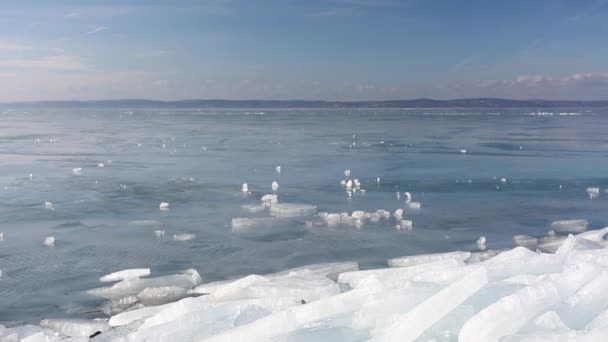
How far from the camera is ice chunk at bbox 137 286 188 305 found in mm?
5491

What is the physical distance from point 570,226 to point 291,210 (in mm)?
4103

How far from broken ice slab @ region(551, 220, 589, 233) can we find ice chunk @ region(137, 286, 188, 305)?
17.4 feet

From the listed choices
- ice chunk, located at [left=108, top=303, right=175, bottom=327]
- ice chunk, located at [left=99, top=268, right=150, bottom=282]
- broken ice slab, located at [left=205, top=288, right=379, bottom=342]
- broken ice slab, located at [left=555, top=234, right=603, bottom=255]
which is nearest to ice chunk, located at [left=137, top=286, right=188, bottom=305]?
ice chunk, located at [left=99, top=268, right=150, bottom=282]

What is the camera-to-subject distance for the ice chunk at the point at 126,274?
20.1 feet

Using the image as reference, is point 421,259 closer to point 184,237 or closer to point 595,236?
point 595,236

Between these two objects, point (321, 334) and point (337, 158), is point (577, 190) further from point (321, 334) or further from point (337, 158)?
point (321, 334)

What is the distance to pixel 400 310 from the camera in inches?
154

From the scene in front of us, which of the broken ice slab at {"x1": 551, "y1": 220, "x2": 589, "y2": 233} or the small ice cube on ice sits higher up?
the small ice cube on ice

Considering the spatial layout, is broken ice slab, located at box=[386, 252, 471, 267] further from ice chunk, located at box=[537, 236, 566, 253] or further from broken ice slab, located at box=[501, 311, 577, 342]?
broken ice slab, located at box=[501, 311, 577, 342]

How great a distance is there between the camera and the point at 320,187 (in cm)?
1195

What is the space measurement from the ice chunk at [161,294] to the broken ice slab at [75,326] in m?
0.67

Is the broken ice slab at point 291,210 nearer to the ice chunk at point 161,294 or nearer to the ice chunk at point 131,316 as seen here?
the ice chunk at point 161,294

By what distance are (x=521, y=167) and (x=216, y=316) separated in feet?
41.9

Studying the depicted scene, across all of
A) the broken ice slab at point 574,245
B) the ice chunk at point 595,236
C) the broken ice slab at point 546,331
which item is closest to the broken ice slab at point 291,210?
the ice chunk at point 595,236
